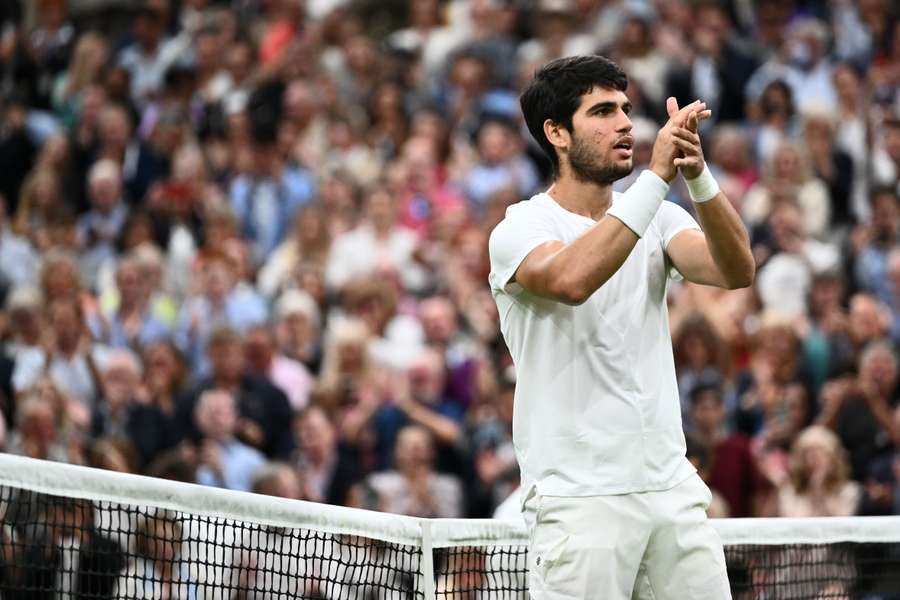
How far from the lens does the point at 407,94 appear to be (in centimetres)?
1656

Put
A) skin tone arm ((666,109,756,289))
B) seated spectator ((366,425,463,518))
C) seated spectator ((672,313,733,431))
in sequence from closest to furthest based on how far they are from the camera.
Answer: skin tone arm ((666,109,756,289))
seated spectator ((366,425,463,518))
seated spectator ((672,313,733,431))

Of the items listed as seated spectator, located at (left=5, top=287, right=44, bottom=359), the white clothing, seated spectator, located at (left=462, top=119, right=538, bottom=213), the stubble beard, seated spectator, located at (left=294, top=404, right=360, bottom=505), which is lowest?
the stubble beard

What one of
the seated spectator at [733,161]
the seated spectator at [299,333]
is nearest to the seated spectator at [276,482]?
the seated spectator at [299,333]

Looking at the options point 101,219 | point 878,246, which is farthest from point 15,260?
point 878,246

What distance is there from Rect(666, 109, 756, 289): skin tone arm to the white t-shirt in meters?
0.13

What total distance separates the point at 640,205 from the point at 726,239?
1.35 ft

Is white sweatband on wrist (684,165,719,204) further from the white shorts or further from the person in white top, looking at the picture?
the white shorts

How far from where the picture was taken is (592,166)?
5.51 metres

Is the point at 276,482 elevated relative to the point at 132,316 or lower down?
lower down

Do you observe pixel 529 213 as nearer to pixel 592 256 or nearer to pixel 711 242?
pixel 592 256

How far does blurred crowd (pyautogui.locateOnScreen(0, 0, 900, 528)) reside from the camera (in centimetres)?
1148

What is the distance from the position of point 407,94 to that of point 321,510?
10.6 meters

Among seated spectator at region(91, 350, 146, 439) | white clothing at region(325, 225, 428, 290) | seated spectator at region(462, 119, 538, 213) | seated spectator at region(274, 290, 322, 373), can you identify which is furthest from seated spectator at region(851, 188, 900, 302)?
seated spectator at region(91, 350, 146, 439)

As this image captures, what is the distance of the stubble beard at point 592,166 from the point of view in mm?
5492
